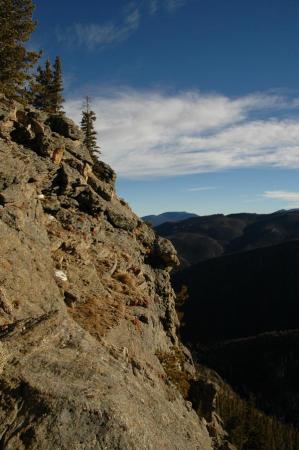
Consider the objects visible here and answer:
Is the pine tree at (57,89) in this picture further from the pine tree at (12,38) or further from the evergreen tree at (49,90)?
the pine tree at (12,38)

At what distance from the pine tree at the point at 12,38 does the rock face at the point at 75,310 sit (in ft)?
19.0


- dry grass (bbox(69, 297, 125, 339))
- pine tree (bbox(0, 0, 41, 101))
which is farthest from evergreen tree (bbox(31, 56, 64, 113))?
dry grass (bbox(69, 297, 125, 339))

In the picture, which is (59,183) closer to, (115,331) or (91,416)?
(115,331)

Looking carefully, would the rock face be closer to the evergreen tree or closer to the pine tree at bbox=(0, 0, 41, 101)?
the pine tree at bbox=(0, 0, 41, 101)

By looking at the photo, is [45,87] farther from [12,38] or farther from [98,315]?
[98,315]

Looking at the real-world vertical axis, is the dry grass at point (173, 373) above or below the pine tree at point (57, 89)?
below

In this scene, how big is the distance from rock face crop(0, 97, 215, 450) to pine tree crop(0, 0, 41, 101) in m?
5.79

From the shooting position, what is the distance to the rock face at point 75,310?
11500 millimetres

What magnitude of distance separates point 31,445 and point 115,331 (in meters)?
10.9

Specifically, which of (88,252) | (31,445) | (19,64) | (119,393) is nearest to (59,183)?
(88,252)

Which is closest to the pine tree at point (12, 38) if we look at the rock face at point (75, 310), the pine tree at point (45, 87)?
the rock face at point (75, 310)

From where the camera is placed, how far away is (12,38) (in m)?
37.8

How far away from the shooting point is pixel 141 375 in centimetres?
1784

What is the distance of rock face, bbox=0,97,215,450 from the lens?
37.7 ft
